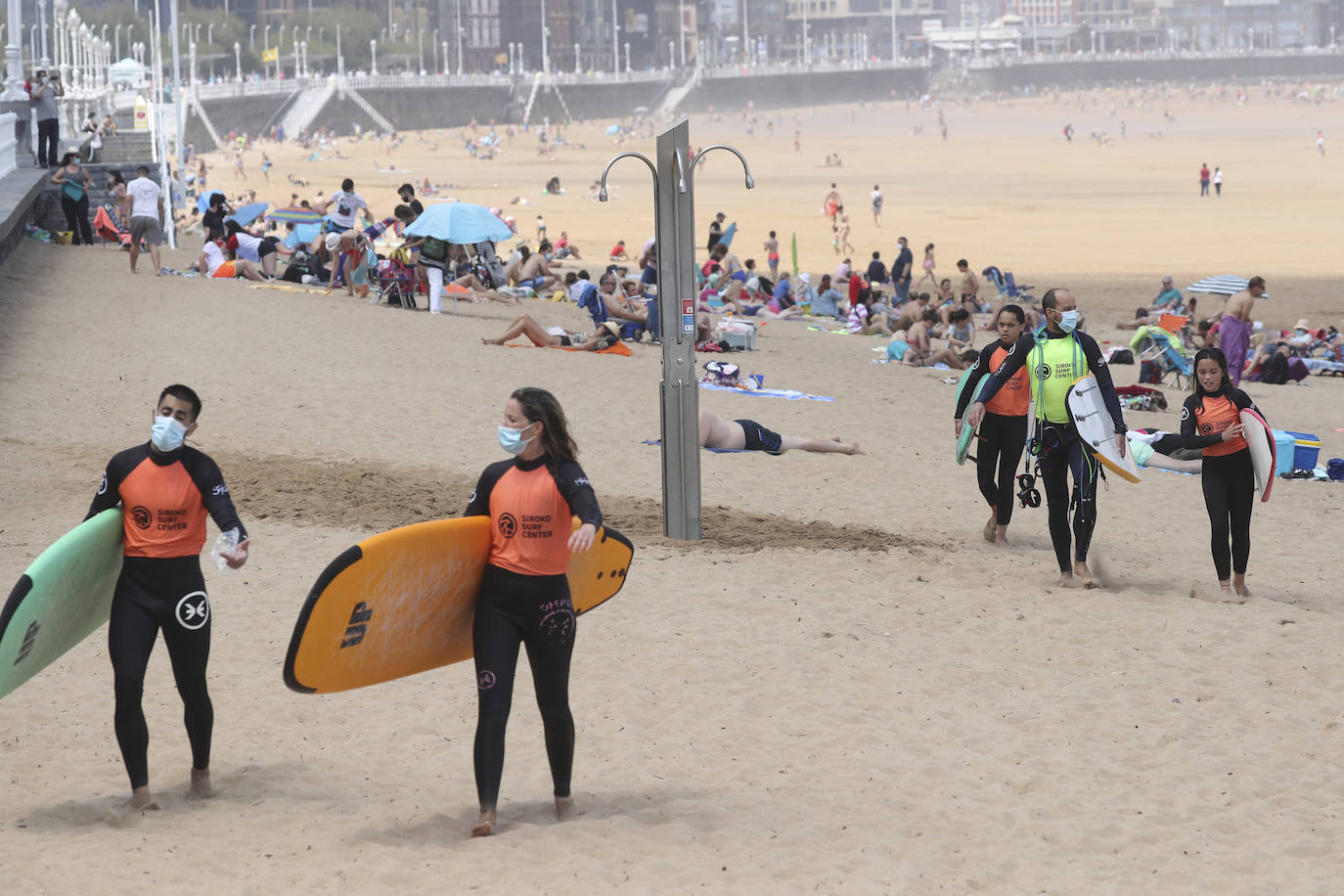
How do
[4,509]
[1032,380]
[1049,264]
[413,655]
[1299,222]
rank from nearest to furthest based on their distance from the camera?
[413,655]
[1032,380]
[4,509]
[1049,264]
[1299,222]

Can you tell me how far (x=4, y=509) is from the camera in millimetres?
9188

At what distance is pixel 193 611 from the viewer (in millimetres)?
5027

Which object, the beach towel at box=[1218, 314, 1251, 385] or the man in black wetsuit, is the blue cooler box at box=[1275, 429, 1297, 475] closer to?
the beach towel at box=[1218, 314, 1251, 385]

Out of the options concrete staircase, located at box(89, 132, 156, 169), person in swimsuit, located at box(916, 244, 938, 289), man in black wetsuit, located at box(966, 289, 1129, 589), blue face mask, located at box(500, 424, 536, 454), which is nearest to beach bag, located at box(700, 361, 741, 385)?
man in black wetsuit, located at box(966, 289, 1129, 589)

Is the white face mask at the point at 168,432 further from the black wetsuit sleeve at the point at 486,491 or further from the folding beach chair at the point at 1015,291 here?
the folding beach chair at the point at 1015,291

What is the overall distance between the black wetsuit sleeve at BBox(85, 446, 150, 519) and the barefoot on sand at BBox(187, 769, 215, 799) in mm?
953

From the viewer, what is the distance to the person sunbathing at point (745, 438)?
11703mm

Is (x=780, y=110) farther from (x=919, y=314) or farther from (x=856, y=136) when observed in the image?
(x=919, y=314)

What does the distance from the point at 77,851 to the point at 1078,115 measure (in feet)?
404

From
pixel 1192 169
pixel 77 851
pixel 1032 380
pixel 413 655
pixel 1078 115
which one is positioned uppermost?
pixel 1078 115

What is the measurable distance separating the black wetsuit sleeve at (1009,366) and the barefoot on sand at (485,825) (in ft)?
14.5

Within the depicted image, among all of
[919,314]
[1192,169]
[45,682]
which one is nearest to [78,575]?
[45,682]

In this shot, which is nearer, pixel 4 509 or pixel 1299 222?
pixel 4 509

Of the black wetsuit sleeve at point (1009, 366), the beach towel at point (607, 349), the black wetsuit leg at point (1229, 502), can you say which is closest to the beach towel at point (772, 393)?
the beach towel at point (607, 349)
